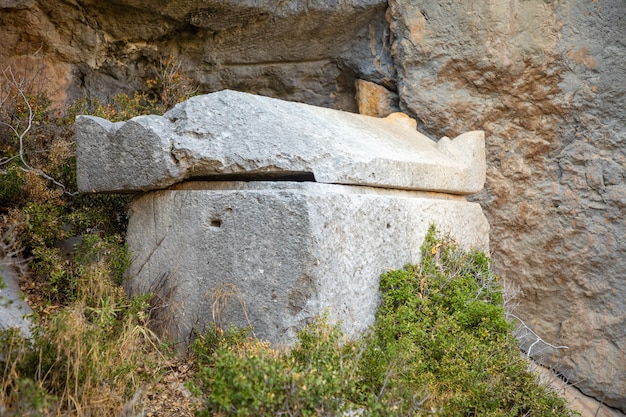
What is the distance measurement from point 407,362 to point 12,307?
2.37 m

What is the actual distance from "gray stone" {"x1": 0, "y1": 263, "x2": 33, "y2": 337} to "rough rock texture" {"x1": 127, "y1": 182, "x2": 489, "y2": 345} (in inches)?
27.1

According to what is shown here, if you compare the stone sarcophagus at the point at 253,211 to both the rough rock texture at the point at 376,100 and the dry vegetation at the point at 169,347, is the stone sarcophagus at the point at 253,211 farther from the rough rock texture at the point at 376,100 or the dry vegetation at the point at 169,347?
the rough rock texture at the point at 376,100

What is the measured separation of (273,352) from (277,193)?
2.97 feet

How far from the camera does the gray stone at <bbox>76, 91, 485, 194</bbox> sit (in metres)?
3.81

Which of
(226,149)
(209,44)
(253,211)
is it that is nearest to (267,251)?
(253,211)

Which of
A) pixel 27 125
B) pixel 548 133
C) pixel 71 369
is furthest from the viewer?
pixel 548 133

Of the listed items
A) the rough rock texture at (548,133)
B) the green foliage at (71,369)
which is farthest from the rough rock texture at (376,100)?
the green foliage at (71,369)

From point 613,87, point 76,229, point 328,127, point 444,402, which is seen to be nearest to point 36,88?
point 76,229

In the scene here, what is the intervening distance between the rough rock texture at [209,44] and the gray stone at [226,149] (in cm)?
199

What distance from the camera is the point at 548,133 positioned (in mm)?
5973

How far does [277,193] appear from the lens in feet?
12.0

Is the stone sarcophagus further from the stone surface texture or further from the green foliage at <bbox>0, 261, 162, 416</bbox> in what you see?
the stone surface texture

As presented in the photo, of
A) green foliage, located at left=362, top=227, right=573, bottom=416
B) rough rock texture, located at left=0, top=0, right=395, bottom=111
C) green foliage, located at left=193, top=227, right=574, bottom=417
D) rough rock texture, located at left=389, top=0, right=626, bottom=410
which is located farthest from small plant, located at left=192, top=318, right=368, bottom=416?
rough rock texture, located at left=0, top=0, right=395, bottom=111

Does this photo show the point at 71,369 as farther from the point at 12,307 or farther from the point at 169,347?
the point at 12,307
